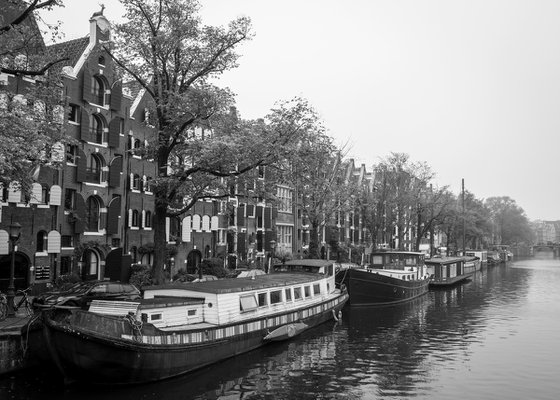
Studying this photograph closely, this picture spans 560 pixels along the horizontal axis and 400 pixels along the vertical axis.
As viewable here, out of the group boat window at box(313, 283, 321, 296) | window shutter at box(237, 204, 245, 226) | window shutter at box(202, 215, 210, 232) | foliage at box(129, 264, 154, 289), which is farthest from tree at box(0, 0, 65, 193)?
window shutter at box(237, 204, 245, 226)

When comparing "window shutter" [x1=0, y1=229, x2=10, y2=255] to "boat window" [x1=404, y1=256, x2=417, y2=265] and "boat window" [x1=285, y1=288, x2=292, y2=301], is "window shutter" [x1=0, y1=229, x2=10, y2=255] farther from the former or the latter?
"boat window" [x1=404, y1=256, x2=417, y2=265]

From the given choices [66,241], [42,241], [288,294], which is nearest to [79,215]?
[66,241]

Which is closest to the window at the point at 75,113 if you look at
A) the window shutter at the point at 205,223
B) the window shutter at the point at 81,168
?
the window shutter at the point at 81,168

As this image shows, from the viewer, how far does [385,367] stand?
20.6 m

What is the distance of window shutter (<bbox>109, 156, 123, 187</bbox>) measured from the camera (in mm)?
35188

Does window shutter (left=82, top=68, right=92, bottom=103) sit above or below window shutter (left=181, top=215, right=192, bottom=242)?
above

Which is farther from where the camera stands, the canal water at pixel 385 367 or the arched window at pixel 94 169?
the arched window at pixel 94 169

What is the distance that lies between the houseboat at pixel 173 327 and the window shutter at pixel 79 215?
13.4 metres

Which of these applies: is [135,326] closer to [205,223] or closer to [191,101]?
[191,101]

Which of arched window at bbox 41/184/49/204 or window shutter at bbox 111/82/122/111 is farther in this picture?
window shutter at bbox 111/82/122/111

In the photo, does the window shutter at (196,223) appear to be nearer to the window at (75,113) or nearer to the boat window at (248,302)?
the window at (75,113)

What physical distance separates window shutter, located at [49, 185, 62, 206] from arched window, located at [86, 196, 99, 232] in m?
2.88

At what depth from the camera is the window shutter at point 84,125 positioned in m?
33.0

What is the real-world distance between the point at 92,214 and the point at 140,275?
569cm
